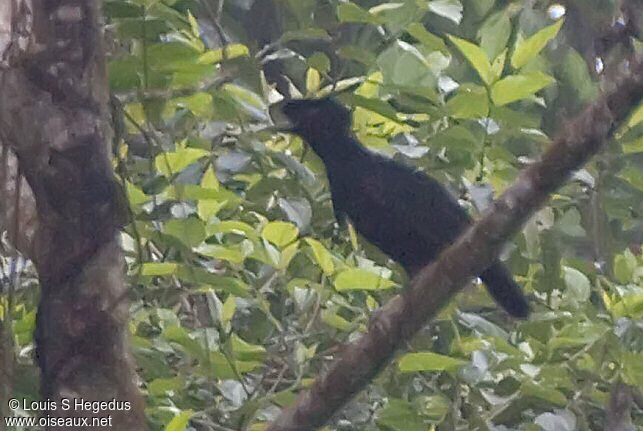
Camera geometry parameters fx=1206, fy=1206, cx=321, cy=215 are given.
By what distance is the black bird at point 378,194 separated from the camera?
323 centimetres

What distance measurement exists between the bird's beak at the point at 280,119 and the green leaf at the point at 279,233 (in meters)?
0.38

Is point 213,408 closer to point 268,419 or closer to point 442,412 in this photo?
point 268,419

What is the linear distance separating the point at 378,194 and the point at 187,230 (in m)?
1.09

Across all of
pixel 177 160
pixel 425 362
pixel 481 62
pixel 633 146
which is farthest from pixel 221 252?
pixel 633 146

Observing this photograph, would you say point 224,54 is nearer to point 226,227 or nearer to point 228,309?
point 226,227

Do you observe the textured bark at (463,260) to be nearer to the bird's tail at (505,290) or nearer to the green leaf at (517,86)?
the green leaf at (517,86)

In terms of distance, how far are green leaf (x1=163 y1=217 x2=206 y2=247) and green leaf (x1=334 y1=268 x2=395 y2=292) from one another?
12.0 inches

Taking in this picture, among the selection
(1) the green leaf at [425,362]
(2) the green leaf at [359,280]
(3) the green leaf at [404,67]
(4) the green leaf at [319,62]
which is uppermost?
(3) the green leaf at [404,67]

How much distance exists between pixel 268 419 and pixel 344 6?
37.3 inches

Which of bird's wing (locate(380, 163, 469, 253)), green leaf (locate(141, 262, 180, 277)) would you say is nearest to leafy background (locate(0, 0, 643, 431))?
green leaf (locate(141, 262, 180, 277))

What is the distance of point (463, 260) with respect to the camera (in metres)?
2.08

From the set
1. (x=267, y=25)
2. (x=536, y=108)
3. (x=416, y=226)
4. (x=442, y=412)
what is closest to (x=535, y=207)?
(x=442, y=412)

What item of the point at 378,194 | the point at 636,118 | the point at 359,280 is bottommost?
the point at 378,194

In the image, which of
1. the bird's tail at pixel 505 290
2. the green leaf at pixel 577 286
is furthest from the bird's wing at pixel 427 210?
the green leaf at pixel 577 286
